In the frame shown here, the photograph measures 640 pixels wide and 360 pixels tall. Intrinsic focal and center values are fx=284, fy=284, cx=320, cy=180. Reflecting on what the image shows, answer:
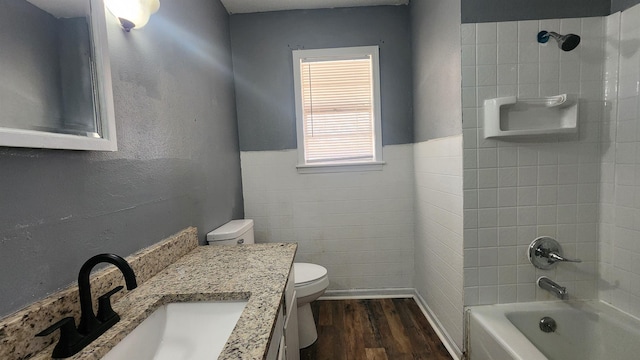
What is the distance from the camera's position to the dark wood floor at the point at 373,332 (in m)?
1.75

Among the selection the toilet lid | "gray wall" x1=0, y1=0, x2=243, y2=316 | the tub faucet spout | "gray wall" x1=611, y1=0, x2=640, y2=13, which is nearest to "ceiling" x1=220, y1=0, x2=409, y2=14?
"gray wall" x1=0, y1=0, x2=243, y2=316

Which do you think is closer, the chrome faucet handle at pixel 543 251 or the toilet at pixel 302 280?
the chrome faucet handle at pixel 543 251

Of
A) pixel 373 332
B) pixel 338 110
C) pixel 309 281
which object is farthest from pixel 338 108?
pixel 373 332

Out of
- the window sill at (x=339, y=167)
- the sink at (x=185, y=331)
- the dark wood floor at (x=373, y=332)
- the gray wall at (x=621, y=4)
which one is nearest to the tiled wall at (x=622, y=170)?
the gray wall at (x=621, y=4)

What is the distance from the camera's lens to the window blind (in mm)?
2359

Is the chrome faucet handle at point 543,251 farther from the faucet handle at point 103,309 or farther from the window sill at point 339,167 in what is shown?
the faucet handle at point 103,309

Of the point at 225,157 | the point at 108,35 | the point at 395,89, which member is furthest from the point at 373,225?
the point at 108,35

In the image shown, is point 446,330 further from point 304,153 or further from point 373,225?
point 304,153

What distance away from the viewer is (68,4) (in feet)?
2.63

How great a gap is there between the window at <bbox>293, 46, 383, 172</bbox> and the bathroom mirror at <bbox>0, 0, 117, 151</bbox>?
157 cm

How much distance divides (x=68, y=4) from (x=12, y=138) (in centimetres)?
45

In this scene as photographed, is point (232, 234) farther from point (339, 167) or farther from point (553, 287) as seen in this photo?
point (553, 287)

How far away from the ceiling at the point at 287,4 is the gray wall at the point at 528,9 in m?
0.95

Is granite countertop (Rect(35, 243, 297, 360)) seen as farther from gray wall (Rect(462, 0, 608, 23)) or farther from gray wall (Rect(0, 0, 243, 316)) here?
gray wall (Rect(462, 0, 608, 23))
